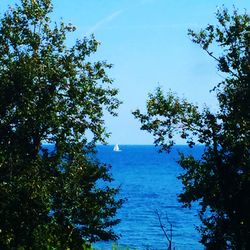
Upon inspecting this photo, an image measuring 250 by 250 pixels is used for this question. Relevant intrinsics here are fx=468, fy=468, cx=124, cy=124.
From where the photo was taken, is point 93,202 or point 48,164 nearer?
point 48,164

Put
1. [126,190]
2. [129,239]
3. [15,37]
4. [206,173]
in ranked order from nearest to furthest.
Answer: [206,173] < [15,37] < [129,239] < [126,190]

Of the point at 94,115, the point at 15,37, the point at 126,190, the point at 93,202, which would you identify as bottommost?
the point at 93,202

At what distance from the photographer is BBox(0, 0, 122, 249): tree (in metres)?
22.3

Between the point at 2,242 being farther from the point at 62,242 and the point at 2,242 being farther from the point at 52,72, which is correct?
the point at 52,72

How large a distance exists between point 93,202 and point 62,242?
3310mm

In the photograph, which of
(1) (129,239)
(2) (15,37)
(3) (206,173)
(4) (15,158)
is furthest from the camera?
(1) (129,239)

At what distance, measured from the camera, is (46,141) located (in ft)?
83.1

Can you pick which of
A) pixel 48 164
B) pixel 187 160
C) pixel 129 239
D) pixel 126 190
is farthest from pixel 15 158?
pixel 126 190

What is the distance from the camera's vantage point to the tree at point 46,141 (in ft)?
73.3

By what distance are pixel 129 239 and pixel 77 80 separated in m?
43.7

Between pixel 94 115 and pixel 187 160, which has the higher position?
pixel 94 115

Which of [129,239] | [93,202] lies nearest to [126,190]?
[129,239]

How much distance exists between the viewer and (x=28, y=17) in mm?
26281

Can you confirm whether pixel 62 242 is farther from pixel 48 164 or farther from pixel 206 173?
pixel 206 173
